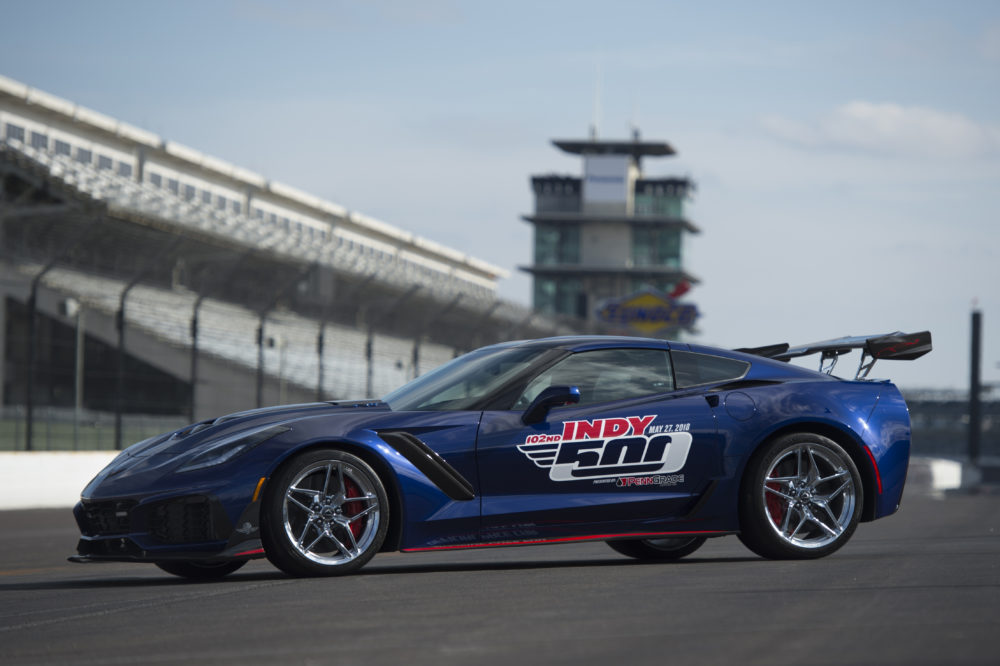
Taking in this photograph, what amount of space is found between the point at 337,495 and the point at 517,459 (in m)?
0.94

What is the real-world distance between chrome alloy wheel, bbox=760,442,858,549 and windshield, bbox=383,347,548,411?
58.5 inches

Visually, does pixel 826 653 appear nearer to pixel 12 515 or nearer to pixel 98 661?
pixel 98 661

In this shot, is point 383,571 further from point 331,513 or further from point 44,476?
point 44,476

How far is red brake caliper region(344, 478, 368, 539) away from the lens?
6.82 m

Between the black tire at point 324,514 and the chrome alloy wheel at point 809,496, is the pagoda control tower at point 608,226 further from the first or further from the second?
the black tire at point 324,514

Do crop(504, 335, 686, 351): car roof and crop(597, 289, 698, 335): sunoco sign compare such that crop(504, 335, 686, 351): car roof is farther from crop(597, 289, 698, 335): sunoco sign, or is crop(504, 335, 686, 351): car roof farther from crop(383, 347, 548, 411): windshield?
crop(597, 289, 698, 335): sunoco sign

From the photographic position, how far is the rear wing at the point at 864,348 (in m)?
8.36

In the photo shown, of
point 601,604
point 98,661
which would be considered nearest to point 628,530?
point 601,604

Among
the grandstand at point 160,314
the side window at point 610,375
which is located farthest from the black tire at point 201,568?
the grandstand at point 160,314

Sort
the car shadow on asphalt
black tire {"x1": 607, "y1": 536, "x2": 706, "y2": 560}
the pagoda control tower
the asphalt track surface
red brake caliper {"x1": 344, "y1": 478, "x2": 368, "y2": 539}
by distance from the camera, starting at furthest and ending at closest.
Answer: the pagoda control tower, black tire {"x1": 607, "y1": 536, "x2": 706, "y2": 560}, the car shadow on asphalt, red brake caliper {"x1": 344, "y1": 478, "x2": 368, "y2": 539}, the asphalt track surface

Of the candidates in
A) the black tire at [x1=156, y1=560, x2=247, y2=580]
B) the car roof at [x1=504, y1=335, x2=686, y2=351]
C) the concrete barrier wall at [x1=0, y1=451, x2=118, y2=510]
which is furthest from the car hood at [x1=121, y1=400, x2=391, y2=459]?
the concrete barrier wall at [x1=0, y1=451, x2=118, y2=510]

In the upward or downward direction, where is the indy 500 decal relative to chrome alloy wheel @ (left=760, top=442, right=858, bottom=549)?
upward

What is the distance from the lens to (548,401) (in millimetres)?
7137

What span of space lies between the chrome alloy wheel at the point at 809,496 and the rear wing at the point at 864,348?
873 mm
